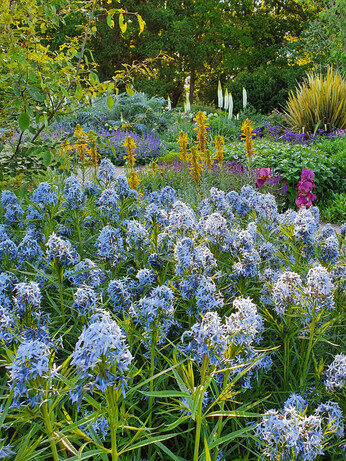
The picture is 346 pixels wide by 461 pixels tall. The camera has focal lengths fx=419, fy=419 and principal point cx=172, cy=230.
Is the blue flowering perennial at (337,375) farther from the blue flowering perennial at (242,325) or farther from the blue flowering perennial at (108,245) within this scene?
the blue flowering perennial at (108,245)

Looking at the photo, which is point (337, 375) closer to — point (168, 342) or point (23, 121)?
point (168, 342)

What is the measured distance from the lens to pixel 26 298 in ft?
4.99

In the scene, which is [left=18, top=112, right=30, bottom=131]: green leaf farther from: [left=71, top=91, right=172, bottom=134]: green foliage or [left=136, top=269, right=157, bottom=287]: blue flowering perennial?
[left=71, top=91, right=172, bottom=134]: green foliage

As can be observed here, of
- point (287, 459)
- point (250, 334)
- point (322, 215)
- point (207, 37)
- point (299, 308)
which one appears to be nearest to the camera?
point (287, 459)

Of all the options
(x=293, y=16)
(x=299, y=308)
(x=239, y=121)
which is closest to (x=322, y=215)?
(x=299, y=308)

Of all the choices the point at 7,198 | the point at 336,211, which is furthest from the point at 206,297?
the point at 336,211

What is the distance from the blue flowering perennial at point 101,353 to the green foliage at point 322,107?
1070 centimetres

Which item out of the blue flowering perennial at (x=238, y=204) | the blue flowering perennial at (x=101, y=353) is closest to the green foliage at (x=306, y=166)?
the blue flowering perennial at (x=238, y=204)

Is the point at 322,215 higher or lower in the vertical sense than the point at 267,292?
lower

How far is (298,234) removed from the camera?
7.34ft

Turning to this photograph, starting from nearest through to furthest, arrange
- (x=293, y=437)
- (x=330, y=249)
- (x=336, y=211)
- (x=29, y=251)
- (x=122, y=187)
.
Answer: (x=293, y=437) → (x=29, y=251) → (x=330, y=249) → (x=122, y=187) → (x=336, y=211)

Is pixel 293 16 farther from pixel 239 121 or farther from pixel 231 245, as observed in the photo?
pixel 231 245

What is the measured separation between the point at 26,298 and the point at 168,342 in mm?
719

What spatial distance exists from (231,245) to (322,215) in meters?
5.08
